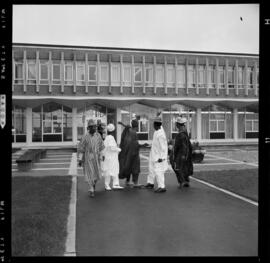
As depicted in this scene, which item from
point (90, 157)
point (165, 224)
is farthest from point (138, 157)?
point (165, 224)

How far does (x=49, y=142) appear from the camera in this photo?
24297mm

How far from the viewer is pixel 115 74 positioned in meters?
25.7

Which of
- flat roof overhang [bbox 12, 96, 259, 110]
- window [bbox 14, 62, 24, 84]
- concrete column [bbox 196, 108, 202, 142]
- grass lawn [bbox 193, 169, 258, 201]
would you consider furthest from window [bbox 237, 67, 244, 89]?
grass lawn [bbox 193, 169, 258, 201]

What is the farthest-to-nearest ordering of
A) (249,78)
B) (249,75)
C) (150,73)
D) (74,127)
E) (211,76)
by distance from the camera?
(249,78)
(249,75)
(211,76)
(150,73)
(74,127)

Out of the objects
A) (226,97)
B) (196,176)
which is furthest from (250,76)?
(196,176)

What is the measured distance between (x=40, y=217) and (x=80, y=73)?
20620mm

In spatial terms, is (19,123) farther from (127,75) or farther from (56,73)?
(127,75)

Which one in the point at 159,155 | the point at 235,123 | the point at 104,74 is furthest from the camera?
the point at 235,123

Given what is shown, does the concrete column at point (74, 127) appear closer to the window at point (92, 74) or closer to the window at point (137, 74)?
the window at point (92, 74)

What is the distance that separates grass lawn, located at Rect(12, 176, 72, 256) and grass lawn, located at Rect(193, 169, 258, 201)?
3915 mm

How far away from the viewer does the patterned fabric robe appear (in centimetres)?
735

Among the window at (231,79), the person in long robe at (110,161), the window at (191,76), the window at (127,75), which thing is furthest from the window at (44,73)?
the person in long robe at (110,161)

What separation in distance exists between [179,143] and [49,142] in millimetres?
17564

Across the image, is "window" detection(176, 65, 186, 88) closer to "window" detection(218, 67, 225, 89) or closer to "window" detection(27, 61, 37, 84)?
"window" detection(218, 67, 225, 89)
